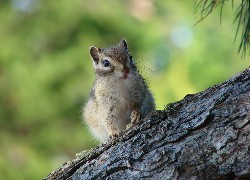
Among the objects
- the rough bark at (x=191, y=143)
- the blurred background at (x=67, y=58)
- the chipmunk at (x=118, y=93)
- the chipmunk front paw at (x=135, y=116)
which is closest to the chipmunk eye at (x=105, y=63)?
the chipmunk at (x=118, y=93)

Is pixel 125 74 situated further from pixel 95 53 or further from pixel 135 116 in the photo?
pixel 95 53

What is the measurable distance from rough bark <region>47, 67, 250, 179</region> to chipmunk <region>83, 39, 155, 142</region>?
827 millimetres

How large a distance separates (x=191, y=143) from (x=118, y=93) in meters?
1.36

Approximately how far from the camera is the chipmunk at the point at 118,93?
181 inches

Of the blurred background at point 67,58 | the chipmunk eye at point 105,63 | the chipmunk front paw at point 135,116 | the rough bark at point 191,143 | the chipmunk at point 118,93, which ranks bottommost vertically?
the rough bark at point 191,143

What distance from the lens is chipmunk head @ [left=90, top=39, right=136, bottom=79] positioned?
4.59 m

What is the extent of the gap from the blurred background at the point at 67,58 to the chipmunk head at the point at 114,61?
166 inches

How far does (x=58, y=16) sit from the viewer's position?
32.6 feet

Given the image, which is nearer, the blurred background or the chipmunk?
the chipmunk

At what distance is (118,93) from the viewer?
15.3 ft

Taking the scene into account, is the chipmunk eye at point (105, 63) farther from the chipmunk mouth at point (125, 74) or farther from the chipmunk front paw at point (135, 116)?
the chipmunk front paw at point (135, 116)

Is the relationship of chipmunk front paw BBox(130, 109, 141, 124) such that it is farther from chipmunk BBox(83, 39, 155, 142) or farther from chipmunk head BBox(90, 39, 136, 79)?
chipmunk head BBox(90, 39, 136, 79)

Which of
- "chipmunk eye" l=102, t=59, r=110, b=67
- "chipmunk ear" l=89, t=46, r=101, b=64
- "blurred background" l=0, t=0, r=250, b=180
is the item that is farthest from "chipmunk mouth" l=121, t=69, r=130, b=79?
"blurred background" l=0, t=0, r=250, b=180

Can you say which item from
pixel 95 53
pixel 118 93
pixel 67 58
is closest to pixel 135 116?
pixel 118 93
